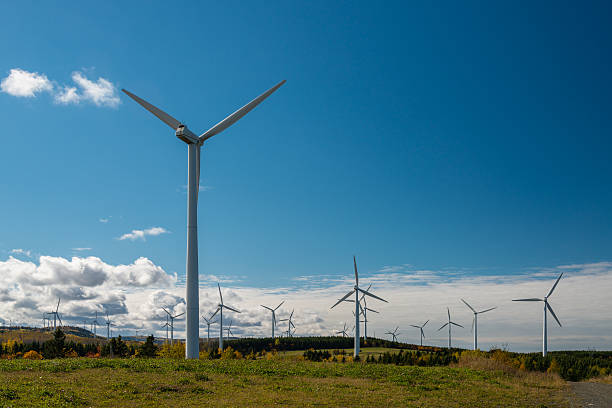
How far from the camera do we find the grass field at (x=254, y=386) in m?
26.9

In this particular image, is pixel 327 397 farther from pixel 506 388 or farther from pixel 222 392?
pixel 506 388

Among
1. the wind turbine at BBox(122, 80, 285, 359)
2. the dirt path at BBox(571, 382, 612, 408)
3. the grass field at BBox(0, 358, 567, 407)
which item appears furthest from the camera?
the wind turbine at BBox(122, 80, 285, 359)

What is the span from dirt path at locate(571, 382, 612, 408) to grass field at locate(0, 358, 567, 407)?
1.26 meters

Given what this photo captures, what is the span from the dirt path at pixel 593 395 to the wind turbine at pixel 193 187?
33.9m

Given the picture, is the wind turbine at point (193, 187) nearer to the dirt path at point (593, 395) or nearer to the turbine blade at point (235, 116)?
the turbine blade at point (235, 116)

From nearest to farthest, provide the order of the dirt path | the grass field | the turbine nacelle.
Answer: the grass field < the dirt path < the turbine nacelle

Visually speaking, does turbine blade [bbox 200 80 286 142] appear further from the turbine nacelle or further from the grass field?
the grass field

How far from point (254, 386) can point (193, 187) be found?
2757cm

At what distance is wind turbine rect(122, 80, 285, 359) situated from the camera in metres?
49.9

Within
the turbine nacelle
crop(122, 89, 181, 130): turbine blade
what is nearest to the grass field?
the turbine nacelle

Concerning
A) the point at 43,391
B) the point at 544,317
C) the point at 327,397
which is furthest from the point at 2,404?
the point at 544,317

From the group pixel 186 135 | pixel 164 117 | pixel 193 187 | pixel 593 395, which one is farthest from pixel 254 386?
pixel 164 117

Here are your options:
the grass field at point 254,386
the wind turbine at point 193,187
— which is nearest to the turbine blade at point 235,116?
the wind turbine at point 193,187

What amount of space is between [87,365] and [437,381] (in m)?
27.2
